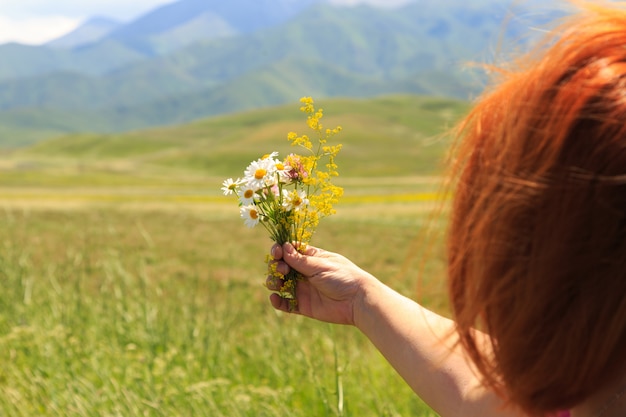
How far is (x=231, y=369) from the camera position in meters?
3.89

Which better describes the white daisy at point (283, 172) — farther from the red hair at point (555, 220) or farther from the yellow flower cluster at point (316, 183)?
the red hair at point (555, 220)

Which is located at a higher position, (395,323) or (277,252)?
(277,252)

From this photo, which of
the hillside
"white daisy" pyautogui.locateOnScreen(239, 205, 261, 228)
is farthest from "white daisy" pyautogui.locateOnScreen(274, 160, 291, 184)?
the hillside

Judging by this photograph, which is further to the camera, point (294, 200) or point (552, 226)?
point (294, 200)

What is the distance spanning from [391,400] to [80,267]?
2966mm

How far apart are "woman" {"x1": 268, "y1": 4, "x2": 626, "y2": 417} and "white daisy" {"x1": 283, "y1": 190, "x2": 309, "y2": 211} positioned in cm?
65

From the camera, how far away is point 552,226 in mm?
1018

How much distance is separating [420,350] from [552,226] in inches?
29.7

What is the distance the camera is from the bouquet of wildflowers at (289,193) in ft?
5.70

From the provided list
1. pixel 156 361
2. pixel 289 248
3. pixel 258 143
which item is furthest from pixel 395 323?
pixel 258 143

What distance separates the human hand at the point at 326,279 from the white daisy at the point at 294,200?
0.11 m

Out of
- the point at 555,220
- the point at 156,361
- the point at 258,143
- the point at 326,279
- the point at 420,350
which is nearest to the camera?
the point at 555,220

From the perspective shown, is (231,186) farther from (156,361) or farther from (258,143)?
(258,143)

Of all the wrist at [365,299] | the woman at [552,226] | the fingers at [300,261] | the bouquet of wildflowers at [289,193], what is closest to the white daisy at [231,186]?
the bouquet of wildflowers at [289,193]
